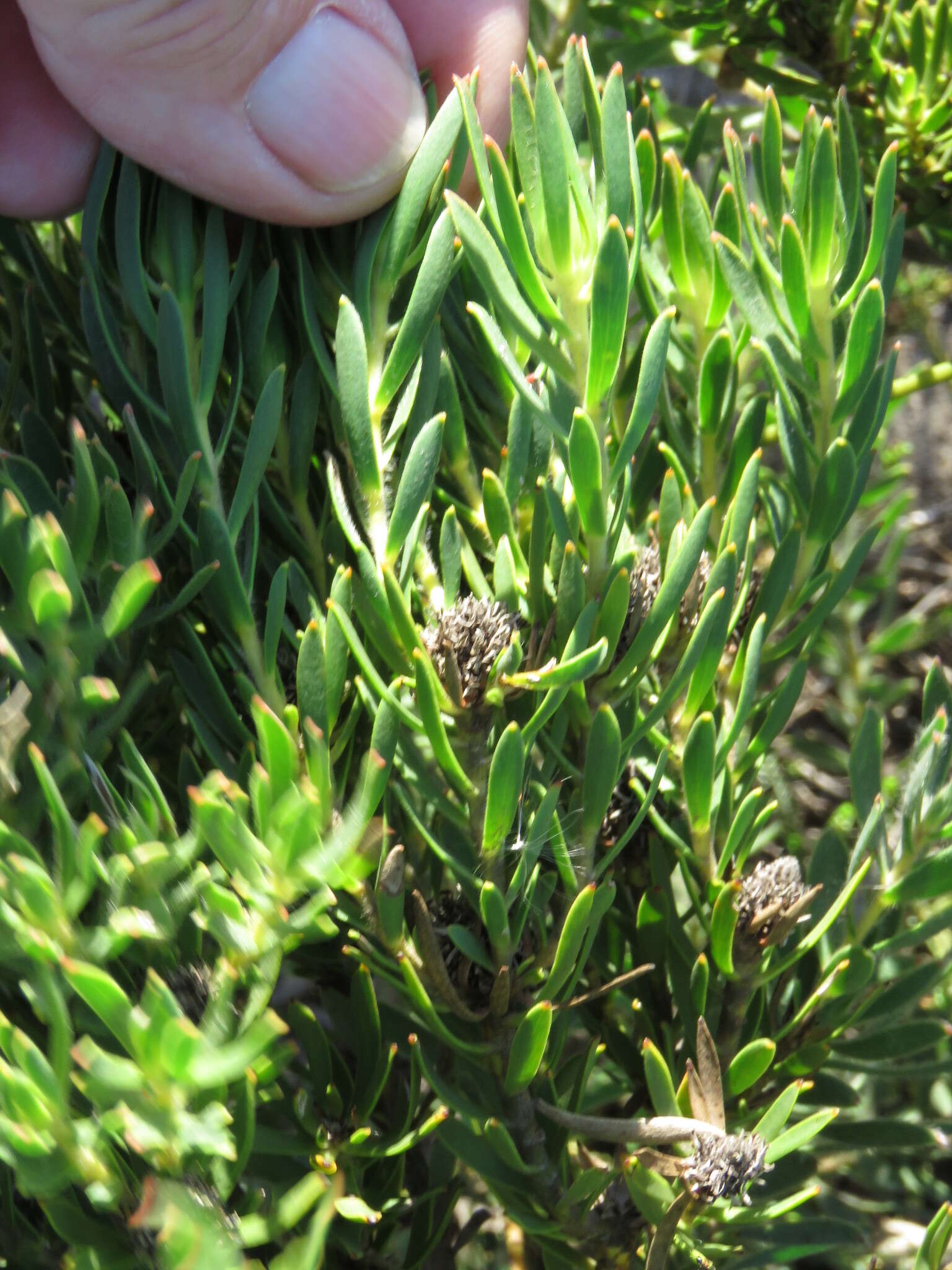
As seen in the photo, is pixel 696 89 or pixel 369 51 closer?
pixel 369 51

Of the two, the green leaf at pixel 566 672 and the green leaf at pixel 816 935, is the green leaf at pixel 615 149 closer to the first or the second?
the green leaf at pixel 566 672

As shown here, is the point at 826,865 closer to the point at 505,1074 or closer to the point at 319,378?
the point at 505,1074

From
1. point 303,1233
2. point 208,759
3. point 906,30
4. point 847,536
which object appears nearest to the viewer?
point 303,1233

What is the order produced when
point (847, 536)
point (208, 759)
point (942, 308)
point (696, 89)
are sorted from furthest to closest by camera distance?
point (942, 308), point (696, 89), point (847, 536), point (208, 759)

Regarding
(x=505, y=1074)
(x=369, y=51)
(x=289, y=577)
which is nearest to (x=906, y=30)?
(x=369, y=51)

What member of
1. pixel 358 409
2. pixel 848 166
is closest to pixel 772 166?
pixel 848 166

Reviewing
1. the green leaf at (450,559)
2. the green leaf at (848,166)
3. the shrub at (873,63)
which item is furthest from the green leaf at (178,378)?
the shrub at (873,63)

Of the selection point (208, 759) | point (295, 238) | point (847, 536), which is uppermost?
point (295, 238)
